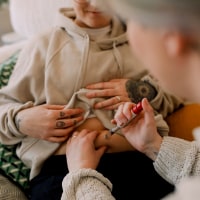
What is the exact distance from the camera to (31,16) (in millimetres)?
1664

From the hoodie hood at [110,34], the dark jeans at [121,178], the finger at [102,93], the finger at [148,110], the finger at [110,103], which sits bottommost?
the dark jeans at [121,178]

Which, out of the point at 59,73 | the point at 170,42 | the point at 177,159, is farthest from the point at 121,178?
the point at 170,42

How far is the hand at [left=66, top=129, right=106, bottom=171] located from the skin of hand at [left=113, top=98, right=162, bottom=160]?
4.1 inches

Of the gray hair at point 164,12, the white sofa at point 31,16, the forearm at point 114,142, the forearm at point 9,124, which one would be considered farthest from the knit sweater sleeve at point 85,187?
the white sofa at point 31,16

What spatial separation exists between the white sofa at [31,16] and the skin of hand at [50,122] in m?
0.47

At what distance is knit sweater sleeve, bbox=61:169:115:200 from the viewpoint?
2.63 feet

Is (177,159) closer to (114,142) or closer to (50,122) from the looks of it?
(114,142)

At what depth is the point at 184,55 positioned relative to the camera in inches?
18.6

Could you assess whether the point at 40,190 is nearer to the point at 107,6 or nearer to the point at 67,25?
the point at 67,25

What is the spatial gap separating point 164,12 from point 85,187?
50cm

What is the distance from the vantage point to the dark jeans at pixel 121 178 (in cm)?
102

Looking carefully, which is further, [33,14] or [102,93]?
[33,14]

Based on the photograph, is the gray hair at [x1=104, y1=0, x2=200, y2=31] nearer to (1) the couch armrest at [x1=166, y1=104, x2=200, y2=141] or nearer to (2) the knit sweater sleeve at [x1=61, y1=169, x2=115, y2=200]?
(2) the knit sweater sleeve at [x1=61, y1=169, x2=115, y2=200]

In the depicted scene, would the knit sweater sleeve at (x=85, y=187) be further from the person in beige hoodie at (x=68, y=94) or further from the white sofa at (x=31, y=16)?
the white sofa at (x=31, y=16)
